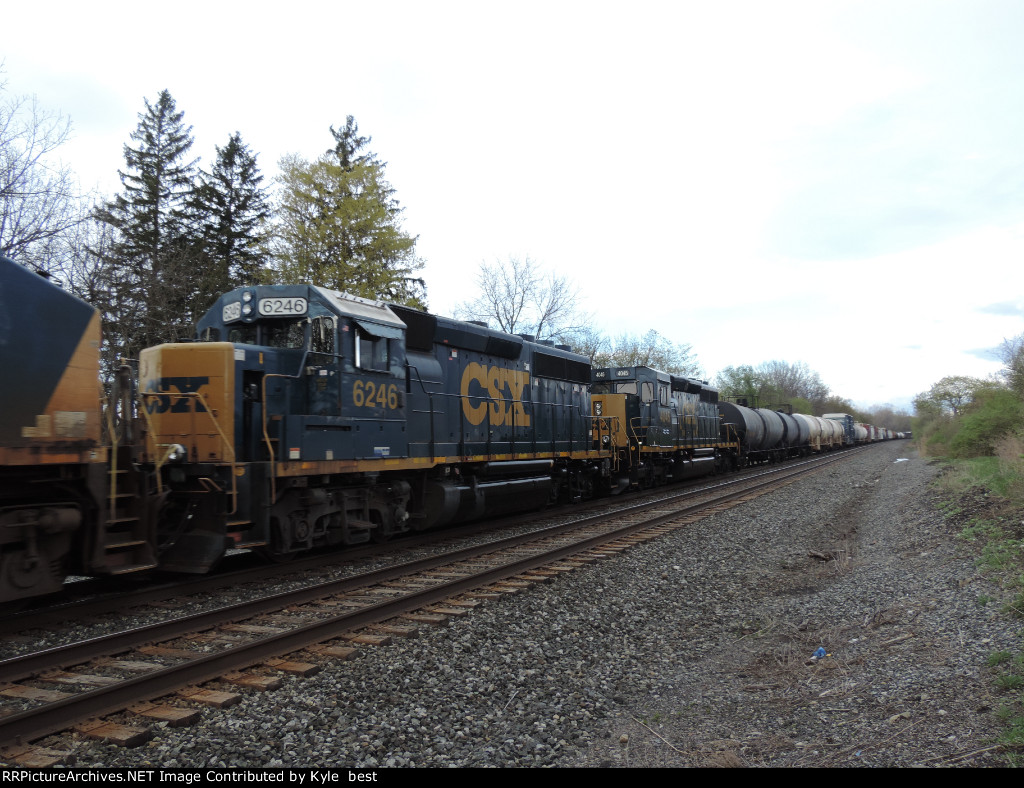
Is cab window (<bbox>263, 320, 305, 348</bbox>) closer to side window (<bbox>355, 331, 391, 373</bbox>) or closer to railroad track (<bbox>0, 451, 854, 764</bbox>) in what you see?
side window (<bbox>355, 331, 391, 373</bbox>)

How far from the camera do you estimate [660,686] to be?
499 centimetres

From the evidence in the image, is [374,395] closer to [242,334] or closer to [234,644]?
[242,334]

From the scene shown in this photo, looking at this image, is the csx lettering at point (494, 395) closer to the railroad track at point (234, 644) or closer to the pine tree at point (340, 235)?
the railroad track at point (234, 644)

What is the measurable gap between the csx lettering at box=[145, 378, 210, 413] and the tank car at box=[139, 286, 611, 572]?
2 cm

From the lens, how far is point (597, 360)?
48875 millimetres

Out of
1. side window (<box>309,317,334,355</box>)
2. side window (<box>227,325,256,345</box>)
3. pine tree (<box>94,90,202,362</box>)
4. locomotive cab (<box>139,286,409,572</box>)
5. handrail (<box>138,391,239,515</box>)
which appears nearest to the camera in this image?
handrail (<box>138,391,239,515</box>)

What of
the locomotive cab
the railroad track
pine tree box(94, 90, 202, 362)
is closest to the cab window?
the locomotive cab

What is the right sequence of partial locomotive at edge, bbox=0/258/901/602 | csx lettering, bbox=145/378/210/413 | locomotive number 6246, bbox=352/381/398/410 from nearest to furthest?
partial locomotive at edge, bbox=0/258/901/602 → csx lettering, bbox=145/378/210/413 → locomotive number 6246, bbox=352/381/398/410

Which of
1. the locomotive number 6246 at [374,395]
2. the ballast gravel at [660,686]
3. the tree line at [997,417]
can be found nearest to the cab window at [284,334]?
the locomotive number 6246 at [374,395]

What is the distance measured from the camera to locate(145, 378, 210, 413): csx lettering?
26.1 ft

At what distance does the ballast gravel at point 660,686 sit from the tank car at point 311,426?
3101mm

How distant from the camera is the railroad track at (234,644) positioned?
4.05 m

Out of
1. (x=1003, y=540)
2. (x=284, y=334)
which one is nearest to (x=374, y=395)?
(x=284, y=334)

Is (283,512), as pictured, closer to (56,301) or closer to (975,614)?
(56,301)
